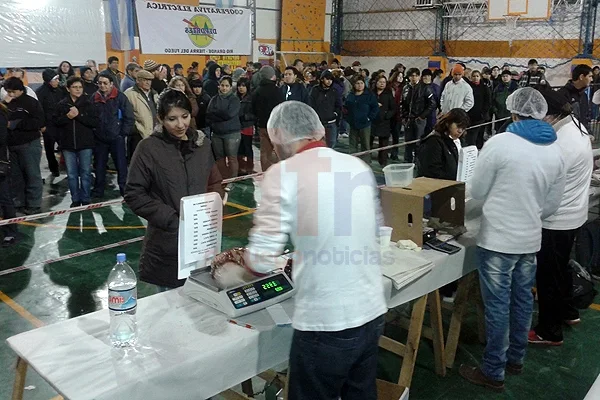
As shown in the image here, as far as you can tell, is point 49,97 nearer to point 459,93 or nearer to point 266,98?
point 266,98

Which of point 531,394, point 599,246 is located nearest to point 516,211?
point 531,394

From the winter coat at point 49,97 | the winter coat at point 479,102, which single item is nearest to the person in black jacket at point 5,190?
the winter coat at point 49,97

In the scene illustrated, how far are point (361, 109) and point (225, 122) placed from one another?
237cm

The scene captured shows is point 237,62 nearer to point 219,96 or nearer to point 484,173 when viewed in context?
point 219,96

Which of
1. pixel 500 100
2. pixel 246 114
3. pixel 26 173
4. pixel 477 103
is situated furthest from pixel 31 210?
pixel 500 100

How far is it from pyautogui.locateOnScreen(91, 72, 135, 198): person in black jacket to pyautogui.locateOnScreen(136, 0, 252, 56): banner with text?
7.59 meters

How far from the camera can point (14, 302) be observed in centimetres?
414

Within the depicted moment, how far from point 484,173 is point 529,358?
132cm

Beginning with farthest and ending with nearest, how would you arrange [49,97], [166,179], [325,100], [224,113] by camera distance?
[325,100]
[49,97]
[224,113]
[166,179]

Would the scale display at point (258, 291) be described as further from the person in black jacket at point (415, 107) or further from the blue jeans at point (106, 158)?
the person in black jacket at point (415, 107)

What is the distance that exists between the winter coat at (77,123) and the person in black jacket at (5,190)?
745 millimetres

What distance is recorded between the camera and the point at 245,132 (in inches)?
313

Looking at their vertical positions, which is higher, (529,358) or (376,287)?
(376,287)

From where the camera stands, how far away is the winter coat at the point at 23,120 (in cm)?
568
